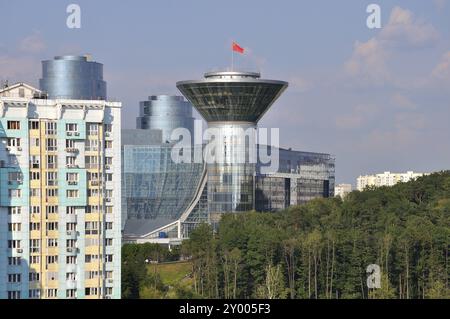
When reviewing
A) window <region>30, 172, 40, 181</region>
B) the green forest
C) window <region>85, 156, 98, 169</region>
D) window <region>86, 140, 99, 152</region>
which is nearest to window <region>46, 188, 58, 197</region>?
window <region>30, 172, 40, 181</region>

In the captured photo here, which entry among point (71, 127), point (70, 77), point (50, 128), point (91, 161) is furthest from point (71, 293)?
point (70, 77)

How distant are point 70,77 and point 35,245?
128111 mm

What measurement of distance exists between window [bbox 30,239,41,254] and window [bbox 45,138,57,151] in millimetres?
3868

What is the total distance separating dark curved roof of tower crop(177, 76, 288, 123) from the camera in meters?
80.6

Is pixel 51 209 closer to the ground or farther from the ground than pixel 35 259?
farther from the ground

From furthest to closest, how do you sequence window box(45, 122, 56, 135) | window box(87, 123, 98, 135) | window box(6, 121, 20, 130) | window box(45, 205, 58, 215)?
window box(87, 123, 98, 135), window box(45, 122, 56, 135), window box(45, 205, 58, 215), window box(6, 121, 20, 130)

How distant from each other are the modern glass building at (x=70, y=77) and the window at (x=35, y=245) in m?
124

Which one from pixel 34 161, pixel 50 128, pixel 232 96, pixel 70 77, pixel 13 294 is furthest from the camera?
pixel 70 77

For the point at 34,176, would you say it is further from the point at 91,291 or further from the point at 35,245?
the point at 91,291

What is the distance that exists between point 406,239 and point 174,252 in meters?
20.6

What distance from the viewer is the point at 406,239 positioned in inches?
2221

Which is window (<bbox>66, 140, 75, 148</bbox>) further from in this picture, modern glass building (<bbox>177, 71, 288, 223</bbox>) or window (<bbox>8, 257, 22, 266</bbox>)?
modern glass building (<bbox>177, 71, 288, 223</bbox>)

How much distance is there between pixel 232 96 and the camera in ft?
268
